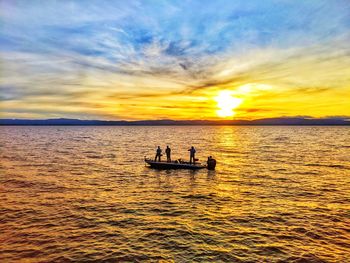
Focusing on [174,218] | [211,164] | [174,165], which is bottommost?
[174,218]

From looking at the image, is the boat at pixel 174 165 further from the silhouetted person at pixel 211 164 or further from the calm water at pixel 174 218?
the calm water at pixel 174 218

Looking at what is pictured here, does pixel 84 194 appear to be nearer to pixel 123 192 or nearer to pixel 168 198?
pixel 123 192

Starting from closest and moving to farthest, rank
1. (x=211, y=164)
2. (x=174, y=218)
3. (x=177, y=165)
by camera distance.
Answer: (x=174, y=218) < (x=211, y=164) < (x=177, y=165)

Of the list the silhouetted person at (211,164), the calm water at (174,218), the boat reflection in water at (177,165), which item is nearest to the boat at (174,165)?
the boat reflection in water at (177,165)

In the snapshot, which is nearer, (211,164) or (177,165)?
(211,164)

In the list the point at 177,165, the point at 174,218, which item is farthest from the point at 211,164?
the point at 174,218

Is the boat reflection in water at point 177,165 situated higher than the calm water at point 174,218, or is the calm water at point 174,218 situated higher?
the boat reflection in water at point 177,165

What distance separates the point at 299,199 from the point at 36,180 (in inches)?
943

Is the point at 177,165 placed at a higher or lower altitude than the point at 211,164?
lower

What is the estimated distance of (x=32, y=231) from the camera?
16219 millimetres

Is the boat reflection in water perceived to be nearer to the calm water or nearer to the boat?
the boat

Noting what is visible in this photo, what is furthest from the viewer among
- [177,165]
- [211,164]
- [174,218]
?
[177,165]

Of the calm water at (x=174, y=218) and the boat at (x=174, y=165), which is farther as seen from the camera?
the boat at (x=174, y=165)

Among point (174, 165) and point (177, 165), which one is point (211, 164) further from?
point (174, 165)
